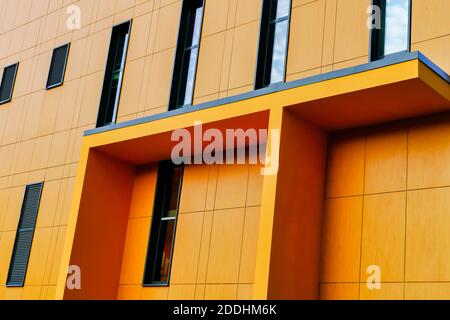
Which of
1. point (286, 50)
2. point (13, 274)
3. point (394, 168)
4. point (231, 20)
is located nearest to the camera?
point (394, 168)

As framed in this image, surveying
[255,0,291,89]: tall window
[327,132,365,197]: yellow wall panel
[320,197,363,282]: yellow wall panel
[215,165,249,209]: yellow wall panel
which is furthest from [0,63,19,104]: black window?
[320,197,363,282]: yellow wall panel

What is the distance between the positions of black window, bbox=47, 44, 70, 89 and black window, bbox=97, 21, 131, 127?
1948 millimetres

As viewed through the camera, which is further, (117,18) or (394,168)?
(117,18)

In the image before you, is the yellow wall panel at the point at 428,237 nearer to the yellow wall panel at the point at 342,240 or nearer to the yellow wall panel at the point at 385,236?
the yellow wall panel at the point at 385,236

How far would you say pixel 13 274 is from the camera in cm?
1661

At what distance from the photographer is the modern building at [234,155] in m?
10.3

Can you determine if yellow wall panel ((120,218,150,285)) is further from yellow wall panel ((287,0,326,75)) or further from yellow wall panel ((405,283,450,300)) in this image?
yellow wall panel ((405,283,450,300))

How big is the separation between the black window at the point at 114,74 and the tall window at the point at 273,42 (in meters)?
4.41

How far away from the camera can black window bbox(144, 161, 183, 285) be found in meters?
13.8

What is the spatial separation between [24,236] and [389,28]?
1086 centimetres

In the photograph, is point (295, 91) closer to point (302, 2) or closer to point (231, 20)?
point (302, 2)

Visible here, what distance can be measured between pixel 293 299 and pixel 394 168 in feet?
9.18

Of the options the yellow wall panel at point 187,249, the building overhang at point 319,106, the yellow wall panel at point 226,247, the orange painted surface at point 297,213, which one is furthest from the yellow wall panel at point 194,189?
the orange painted surface at point 297,213
